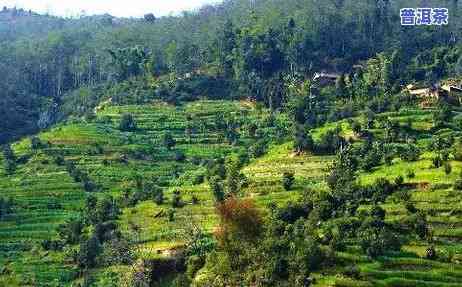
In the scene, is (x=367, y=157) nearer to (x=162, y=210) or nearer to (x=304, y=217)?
(x=304, y=217)

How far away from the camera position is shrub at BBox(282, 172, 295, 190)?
189ft

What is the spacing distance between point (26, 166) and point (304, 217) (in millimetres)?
34441

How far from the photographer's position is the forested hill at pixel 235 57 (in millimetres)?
95750

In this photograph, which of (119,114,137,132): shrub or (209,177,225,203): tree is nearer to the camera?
(209,177,225,203): tree

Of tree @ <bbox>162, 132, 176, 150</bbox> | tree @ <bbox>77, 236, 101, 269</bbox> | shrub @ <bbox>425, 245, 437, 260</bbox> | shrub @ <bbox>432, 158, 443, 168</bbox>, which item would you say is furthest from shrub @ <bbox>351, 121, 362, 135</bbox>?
tree @ <bbox>77, 236, 101, 269</bbox>

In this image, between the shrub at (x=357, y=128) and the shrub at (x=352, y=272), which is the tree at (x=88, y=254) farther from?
the shrub at (x=357, y=128)

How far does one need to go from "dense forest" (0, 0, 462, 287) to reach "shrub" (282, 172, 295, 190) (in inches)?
5.4

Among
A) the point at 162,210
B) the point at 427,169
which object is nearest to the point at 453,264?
the point at 427,169

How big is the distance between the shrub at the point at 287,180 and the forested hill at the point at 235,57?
93.8 feet

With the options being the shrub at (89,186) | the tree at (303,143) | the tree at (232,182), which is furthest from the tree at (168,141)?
the tree at (232,182)

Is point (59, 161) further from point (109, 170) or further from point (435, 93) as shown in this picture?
point (435, 93)

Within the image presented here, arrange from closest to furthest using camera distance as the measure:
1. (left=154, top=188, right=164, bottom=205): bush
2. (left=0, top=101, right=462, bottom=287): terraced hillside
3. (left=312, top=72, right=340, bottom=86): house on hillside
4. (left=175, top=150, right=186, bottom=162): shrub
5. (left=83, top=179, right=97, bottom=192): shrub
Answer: (left=0, top=101, right=462, bottom=287): terraced hillside, (left=154, top=188, right=164, bottom=205): bush, (left=83, top=179, right=97, bottom=192): shrub, (left=175, top=150, right=186, bottom=162): shrub, (left=312, top=72, right=340, bottom=86): house on hillside

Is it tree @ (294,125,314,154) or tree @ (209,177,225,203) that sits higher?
Answer: tree @ (294,125,314,154)

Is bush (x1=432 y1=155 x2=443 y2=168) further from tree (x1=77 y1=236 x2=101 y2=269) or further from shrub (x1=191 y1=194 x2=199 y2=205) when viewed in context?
tree (x1=77 y1=236 x2=101 y2=269)
